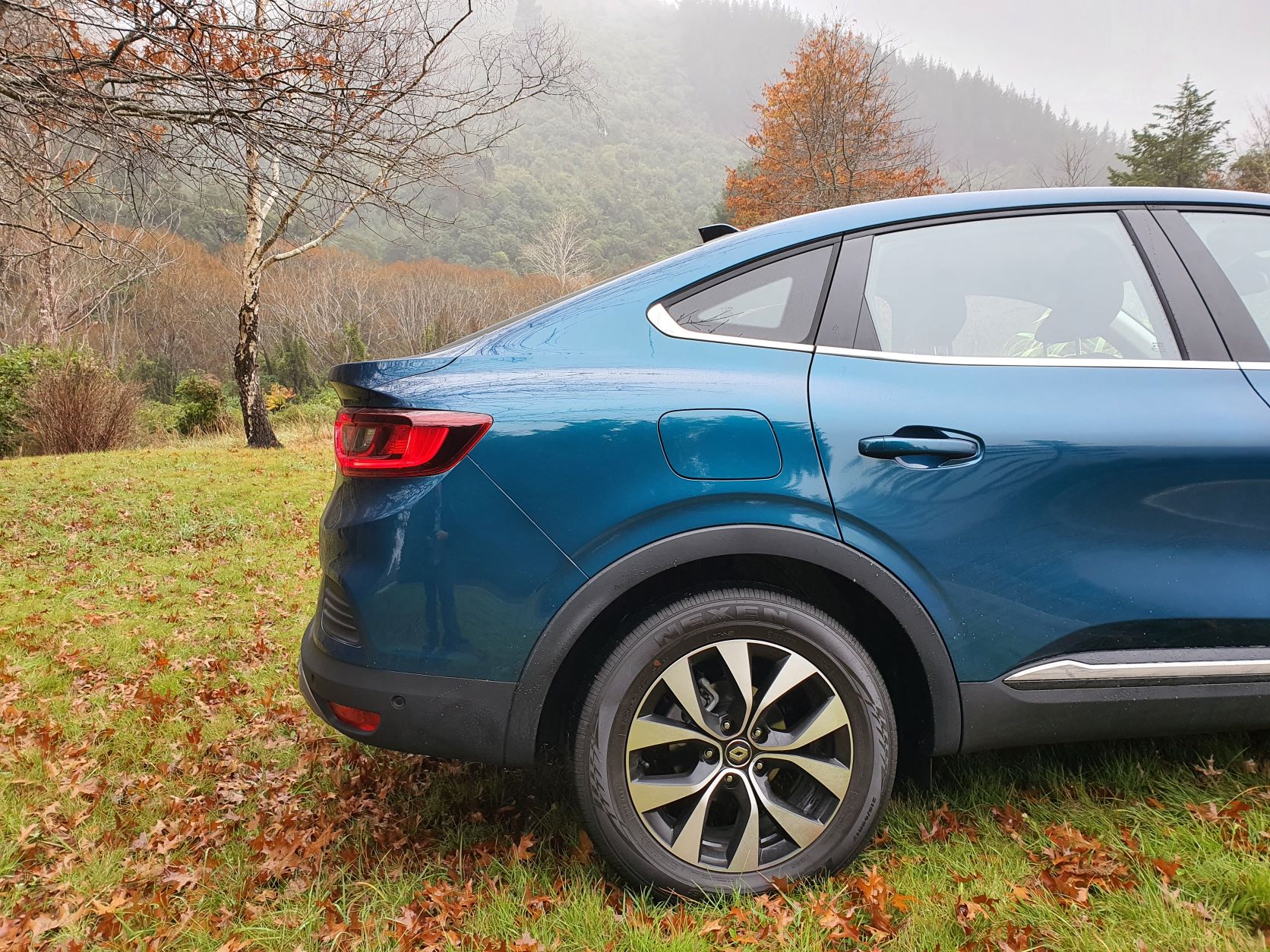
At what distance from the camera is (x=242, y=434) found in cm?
1600

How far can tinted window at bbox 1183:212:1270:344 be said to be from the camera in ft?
7.02

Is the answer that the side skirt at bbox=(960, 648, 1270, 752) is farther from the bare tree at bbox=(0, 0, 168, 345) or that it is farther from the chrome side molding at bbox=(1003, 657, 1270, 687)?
the bare tree at bbox=(0, 0, 168, 345)

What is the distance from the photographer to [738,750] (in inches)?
70.1

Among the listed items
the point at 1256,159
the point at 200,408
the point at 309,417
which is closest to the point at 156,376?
the point at 309,417

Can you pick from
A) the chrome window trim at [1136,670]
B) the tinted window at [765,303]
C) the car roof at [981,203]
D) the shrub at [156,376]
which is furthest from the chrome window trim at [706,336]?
the shrub at [156,376]

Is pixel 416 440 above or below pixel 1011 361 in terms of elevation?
below

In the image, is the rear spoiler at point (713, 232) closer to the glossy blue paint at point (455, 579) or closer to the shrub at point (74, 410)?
the glossy blue paint at point (455, 579)

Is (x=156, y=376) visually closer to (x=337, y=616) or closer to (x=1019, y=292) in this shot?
(x=337, y=616)

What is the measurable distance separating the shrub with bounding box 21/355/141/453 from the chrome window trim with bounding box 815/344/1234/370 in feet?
44.0

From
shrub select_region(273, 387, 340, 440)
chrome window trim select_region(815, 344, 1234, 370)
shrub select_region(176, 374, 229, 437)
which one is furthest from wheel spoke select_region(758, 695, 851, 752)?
shrub select_region(176, 374, 229, 437)

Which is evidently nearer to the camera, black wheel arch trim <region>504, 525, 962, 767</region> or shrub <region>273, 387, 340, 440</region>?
black wheel arch trim <region>504, 525, 962, 767</region>

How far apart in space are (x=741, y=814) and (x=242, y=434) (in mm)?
16796

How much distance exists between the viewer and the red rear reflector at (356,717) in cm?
176

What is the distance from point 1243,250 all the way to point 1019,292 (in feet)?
2.56
